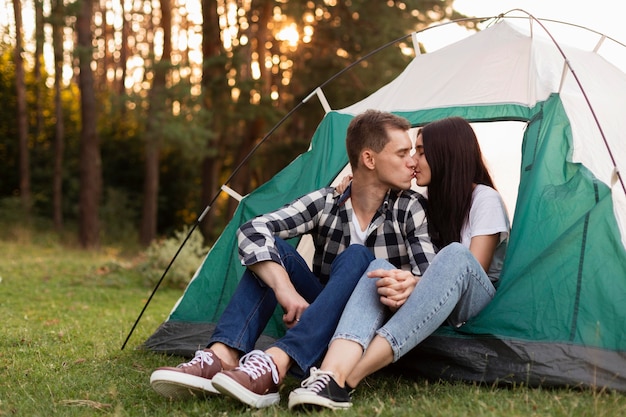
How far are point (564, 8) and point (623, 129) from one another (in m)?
1.78

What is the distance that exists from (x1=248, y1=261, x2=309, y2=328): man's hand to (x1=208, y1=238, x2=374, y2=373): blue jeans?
0.21 ft

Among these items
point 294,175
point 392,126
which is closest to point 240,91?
point 294,175

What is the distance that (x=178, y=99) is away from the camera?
1160cm

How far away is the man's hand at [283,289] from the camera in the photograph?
282 centimetres

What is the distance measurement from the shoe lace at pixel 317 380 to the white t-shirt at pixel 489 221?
3.13 ft

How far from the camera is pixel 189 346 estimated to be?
149 inches

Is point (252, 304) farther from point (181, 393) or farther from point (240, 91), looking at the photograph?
point (240, 91)

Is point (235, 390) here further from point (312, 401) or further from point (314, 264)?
point (314, 264)

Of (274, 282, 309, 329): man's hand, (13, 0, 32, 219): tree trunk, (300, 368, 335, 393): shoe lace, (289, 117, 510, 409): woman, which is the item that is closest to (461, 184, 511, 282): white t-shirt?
(289, 117, 510, 409): woman

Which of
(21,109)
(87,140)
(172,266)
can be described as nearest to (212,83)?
(87,140)

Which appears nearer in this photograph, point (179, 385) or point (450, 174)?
point (179, 385)

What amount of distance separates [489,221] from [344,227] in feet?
2.15

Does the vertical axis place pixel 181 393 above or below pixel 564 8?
below

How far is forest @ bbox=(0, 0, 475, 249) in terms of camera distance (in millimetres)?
11648
